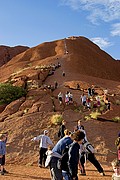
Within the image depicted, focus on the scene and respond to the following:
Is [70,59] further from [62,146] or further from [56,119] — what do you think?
[62,146]

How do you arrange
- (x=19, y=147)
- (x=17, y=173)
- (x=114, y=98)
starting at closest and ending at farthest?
(x=17, y=173) < (x=19, y=147) < (x=114, y=98)

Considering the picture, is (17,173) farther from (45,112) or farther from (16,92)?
(16,92)

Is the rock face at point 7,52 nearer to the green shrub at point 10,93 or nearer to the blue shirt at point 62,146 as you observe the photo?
the green shrub at point 10,93

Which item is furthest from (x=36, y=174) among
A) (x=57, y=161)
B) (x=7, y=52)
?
(x=7, y=52)

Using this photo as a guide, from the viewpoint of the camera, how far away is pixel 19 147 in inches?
680

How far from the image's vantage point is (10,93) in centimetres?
2561

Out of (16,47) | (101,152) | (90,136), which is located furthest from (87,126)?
(16,47)

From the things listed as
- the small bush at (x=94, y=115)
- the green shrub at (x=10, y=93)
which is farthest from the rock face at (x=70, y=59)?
the small bush at (x=94, y=115)

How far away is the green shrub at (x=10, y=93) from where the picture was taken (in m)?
25.1

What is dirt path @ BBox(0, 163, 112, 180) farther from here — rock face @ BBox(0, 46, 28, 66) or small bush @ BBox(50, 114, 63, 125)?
rock face @ BBox(0, 46, 28, 66)

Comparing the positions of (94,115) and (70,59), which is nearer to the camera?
(94,115)

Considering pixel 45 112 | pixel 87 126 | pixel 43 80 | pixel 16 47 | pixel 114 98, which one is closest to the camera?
pixel 87 126

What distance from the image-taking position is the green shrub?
82.3ft

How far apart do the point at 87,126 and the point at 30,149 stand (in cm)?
388
